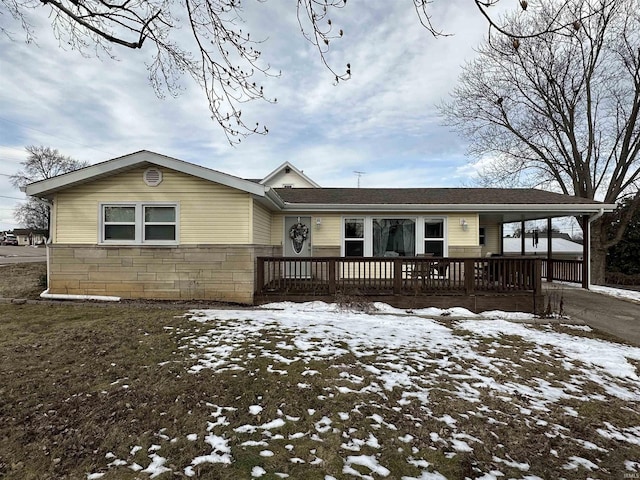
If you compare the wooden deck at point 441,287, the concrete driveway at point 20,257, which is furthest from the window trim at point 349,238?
the concrete driveway at point 20,257

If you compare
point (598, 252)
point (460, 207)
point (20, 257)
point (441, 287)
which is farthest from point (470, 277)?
point (20, 257)

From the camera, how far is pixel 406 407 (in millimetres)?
3371

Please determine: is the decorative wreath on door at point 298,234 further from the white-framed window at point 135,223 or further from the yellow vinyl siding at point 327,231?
the white-framed window at point 135,223

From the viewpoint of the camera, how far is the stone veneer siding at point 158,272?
27.7 ft

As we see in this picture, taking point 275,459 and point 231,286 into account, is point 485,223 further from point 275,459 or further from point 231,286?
point 275,459

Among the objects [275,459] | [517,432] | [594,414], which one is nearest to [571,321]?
[594,414]

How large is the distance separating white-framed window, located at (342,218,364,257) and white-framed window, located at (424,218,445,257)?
1.92m

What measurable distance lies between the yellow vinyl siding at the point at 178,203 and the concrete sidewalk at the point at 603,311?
7.56 meters

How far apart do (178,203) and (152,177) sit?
0.87m

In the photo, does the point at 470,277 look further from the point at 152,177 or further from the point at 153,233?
the point at 152,177

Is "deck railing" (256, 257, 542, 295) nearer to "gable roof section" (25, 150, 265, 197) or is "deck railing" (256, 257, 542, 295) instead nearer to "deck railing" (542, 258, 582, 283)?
"gable roof section" (25, 150, 265, 197)

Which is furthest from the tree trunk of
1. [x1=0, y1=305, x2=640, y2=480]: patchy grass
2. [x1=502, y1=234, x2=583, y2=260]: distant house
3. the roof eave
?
[x1=0, y1=305, x2=640, y2=480]: patchy grass

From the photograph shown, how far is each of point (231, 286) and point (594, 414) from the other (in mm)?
6915

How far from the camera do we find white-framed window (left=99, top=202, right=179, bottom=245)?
8.58 m
